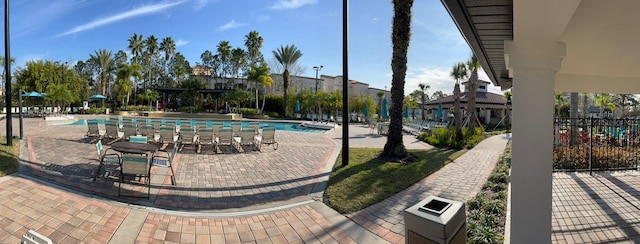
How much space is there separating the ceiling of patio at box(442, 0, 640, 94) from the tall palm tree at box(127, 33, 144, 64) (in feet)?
183

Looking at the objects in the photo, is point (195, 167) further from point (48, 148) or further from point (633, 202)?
point (633, 202)

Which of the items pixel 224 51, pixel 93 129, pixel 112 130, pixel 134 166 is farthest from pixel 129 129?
pixel 224 51

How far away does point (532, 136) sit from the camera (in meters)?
2.52

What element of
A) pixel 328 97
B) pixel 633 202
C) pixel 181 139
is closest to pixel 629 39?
pixel 633 202

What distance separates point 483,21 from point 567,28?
0.85 metres

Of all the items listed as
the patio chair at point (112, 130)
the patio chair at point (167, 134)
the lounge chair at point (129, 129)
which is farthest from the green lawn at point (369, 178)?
the patio chair at point (112, 130)

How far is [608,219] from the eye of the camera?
448 cm

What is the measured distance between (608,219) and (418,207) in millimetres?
3948

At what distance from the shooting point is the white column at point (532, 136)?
2496mm

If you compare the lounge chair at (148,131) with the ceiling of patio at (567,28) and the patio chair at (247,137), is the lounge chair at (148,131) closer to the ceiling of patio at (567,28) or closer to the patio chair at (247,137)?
the patio chair at (247,137)

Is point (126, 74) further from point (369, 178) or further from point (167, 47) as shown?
point (369, 178)

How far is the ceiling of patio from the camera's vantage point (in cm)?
207

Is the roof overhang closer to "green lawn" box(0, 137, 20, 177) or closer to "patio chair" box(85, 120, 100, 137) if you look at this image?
"green lawn" box(0, 137, 20, 177)

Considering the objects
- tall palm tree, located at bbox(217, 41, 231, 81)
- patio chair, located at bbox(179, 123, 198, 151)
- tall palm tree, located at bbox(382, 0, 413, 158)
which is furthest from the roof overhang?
tall palm tree, located at bbox(217, 41, 231, 81)
